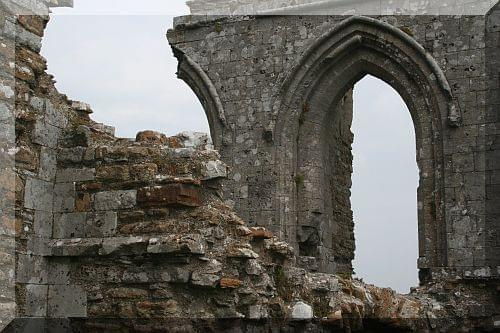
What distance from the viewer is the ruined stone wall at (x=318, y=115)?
1141 cm

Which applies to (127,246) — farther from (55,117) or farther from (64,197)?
(55,117)

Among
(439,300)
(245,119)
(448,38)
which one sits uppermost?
(448,38)

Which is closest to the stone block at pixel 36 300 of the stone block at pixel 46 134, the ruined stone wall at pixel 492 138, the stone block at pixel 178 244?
the stone block at pixel 178 244

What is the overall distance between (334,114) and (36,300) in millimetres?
8111

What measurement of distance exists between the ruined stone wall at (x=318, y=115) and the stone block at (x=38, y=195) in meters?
6.31

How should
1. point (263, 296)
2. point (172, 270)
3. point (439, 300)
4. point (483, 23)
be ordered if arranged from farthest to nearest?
1. point (483, 23)
2. point (439, 300)
3. point (263, 296)
4. point (172, 270)

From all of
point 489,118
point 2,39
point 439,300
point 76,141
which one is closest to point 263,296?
point 76,141

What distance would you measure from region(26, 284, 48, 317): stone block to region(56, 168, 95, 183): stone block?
0.85 m

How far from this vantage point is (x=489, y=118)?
452 inches

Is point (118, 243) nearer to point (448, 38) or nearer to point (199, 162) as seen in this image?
point (199, 162)

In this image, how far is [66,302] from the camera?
20.2ft

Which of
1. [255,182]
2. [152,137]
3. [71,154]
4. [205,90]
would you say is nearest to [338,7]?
[205,90]

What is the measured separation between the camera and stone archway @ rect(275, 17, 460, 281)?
38.5 feet

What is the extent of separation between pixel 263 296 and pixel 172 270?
86 cm
